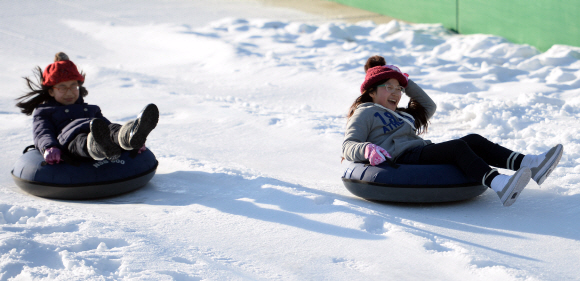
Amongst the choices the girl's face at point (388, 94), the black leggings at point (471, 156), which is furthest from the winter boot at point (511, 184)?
the girl's face at point (388, 94)

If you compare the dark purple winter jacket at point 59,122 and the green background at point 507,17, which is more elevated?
the green background at point 507,17

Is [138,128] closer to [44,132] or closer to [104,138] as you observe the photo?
[104,138]

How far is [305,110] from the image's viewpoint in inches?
242

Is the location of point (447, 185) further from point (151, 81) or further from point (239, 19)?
point (239, 19)

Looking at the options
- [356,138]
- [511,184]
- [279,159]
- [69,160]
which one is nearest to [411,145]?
[356,138]

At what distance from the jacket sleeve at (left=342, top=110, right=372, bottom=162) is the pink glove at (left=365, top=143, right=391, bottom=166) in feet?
0.12

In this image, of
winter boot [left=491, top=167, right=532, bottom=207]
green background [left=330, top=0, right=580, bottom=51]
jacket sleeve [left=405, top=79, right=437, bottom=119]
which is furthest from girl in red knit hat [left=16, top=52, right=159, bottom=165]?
green background [left=330, top=0, right=580, bottom=51]

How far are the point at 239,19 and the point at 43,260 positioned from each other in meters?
8.94

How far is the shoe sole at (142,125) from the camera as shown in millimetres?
3227

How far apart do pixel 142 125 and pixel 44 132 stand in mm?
970

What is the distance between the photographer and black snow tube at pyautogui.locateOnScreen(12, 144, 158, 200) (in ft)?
11.9

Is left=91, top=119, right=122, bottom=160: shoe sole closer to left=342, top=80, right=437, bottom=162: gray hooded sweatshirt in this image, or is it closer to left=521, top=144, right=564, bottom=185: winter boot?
left=342, top=80, right=437, bottom=162: gray hooded sweatshirt

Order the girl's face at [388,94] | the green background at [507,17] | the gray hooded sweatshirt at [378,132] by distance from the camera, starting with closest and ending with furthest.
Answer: the gray hooded sweatshirt at [378,132] → the girl's face at [388,94] → the green background at [507,17]

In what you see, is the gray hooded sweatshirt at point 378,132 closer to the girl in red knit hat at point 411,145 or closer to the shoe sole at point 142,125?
the girl in red knit hat at point 411,145
